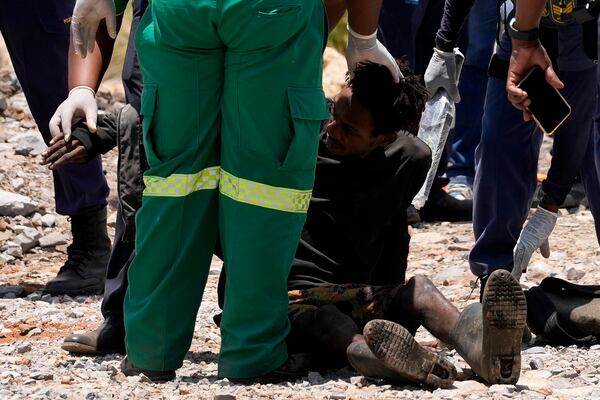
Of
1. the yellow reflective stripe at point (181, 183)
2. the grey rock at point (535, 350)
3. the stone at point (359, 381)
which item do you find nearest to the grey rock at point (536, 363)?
the grey rock at point (535, 350)

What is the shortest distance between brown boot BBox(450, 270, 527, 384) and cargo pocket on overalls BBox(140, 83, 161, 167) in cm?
103

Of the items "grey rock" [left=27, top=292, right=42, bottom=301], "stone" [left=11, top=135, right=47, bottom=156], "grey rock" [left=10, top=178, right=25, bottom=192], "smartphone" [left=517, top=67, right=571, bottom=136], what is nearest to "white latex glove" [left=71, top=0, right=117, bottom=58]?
"smartphone" [left=517, top=67, right=571, bottom=136]

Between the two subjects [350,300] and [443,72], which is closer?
[350,300]

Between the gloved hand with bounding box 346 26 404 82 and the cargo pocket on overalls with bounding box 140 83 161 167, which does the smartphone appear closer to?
the gloved hand with bounding box 346 26 404 82

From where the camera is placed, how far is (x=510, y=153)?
16.6 feet

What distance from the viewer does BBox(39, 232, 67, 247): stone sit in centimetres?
715

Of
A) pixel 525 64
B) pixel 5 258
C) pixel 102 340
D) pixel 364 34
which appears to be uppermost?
pixel 364 34

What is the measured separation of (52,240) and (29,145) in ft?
4.59

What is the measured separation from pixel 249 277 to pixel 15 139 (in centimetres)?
478

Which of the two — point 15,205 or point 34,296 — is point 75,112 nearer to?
point 34,296

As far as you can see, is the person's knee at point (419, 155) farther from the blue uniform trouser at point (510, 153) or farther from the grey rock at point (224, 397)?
the grey rock at point (224, 397)

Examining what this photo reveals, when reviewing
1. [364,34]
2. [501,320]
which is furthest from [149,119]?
[501,320]

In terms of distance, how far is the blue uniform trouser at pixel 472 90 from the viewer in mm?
8180

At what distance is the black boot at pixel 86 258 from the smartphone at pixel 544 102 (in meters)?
2.26
